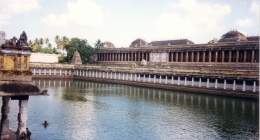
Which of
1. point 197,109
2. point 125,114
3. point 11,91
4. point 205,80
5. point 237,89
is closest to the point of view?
point 11,91

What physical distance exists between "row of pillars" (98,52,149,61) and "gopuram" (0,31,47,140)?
258ft

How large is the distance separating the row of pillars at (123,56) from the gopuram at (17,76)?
78778 mm

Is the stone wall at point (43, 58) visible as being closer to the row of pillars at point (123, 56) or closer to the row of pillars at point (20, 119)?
the row of pillars at point (123, 56)

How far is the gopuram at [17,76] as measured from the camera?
1683cm

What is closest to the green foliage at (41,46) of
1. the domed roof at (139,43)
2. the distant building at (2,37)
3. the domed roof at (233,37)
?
the domed roof at (139,43)

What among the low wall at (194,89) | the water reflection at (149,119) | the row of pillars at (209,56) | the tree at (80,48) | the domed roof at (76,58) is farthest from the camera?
the tree at (80,48)

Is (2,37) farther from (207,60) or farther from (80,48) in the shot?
(80,48)

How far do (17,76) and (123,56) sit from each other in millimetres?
86269

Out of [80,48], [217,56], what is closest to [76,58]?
[80,48]

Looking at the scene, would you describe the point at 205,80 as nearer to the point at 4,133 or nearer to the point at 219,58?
the point at 219,58

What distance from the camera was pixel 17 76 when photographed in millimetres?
17391

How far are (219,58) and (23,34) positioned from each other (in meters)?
65.8

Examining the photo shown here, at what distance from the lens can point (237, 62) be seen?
229ft

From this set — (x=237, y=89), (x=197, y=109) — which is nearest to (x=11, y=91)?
(x=197, y=109)
